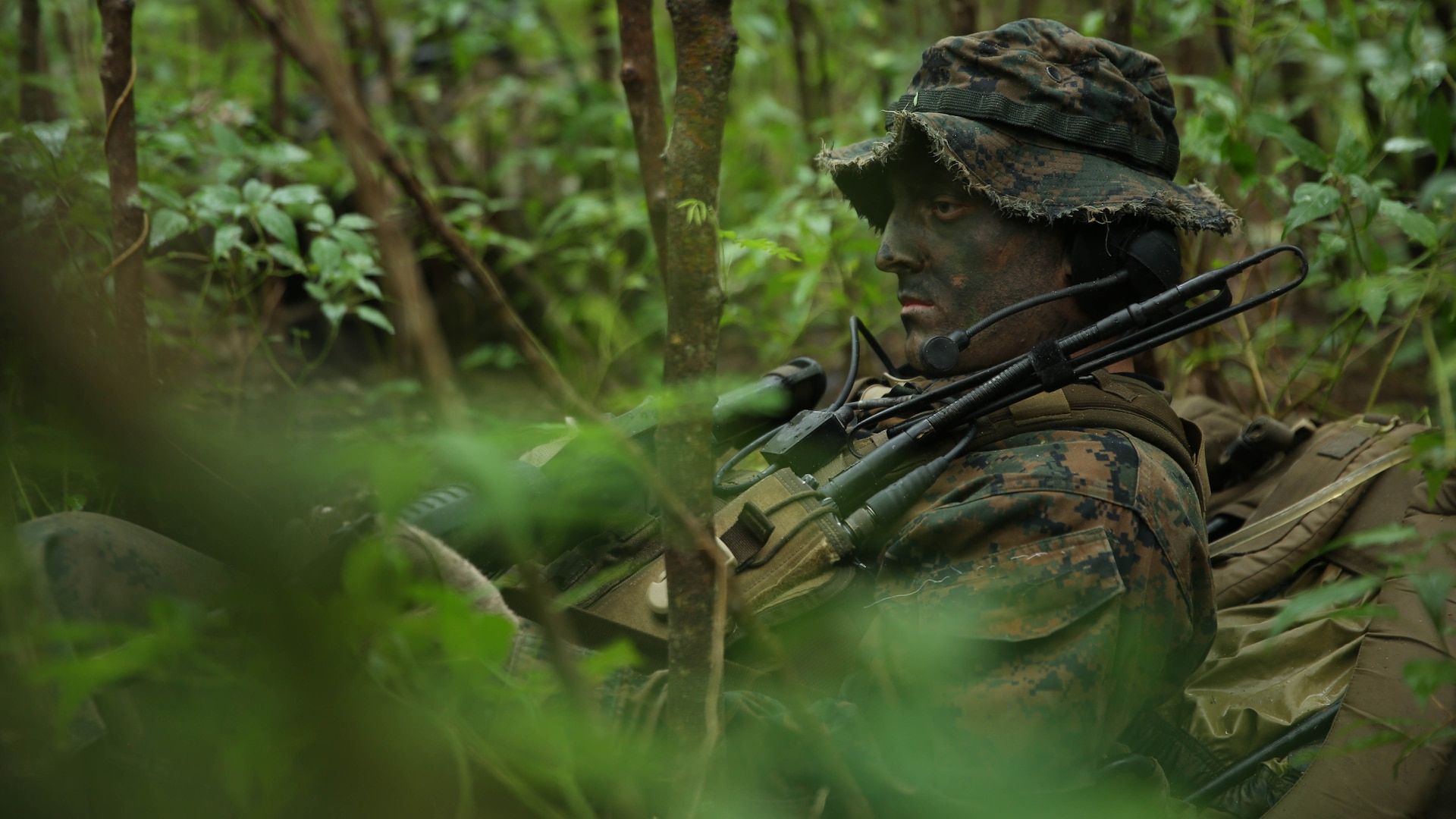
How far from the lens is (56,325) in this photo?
98 centimetres

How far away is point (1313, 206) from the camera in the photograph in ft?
8.53

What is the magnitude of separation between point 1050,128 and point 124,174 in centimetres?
217

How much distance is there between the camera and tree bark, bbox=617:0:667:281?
257cm

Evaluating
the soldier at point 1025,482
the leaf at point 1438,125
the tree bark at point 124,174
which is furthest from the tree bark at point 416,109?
the leaf at point 1438,125

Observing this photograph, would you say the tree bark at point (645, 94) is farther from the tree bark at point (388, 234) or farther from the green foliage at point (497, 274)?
the tree bark at point (388, 234)

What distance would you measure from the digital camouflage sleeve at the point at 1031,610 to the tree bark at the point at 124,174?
1830mm

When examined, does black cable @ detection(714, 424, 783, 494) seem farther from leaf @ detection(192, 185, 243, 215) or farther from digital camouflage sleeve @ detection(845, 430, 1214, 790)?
leaf @ detection(192, 185, 243, 215)

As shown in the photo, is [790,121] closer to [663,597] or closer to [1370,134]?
[1370,134]

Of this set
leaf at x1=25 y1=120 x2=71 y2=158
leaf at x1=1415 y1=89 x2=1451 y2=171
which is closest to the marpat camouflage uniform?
leaf at x1=1415 y1=89 x2=1451 y2=171

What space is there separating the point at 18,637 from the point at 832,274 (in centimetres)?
363

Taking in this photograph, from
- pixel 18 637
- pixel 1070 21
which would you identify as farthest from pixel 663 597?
pixel 1070 21

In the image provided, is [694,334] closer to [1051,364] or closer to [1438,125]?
[1051,364]

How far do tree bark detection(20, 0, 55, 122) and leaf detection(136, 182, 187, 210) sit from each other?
88 cm

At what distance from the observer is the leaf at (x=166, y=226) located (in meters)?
2.79
